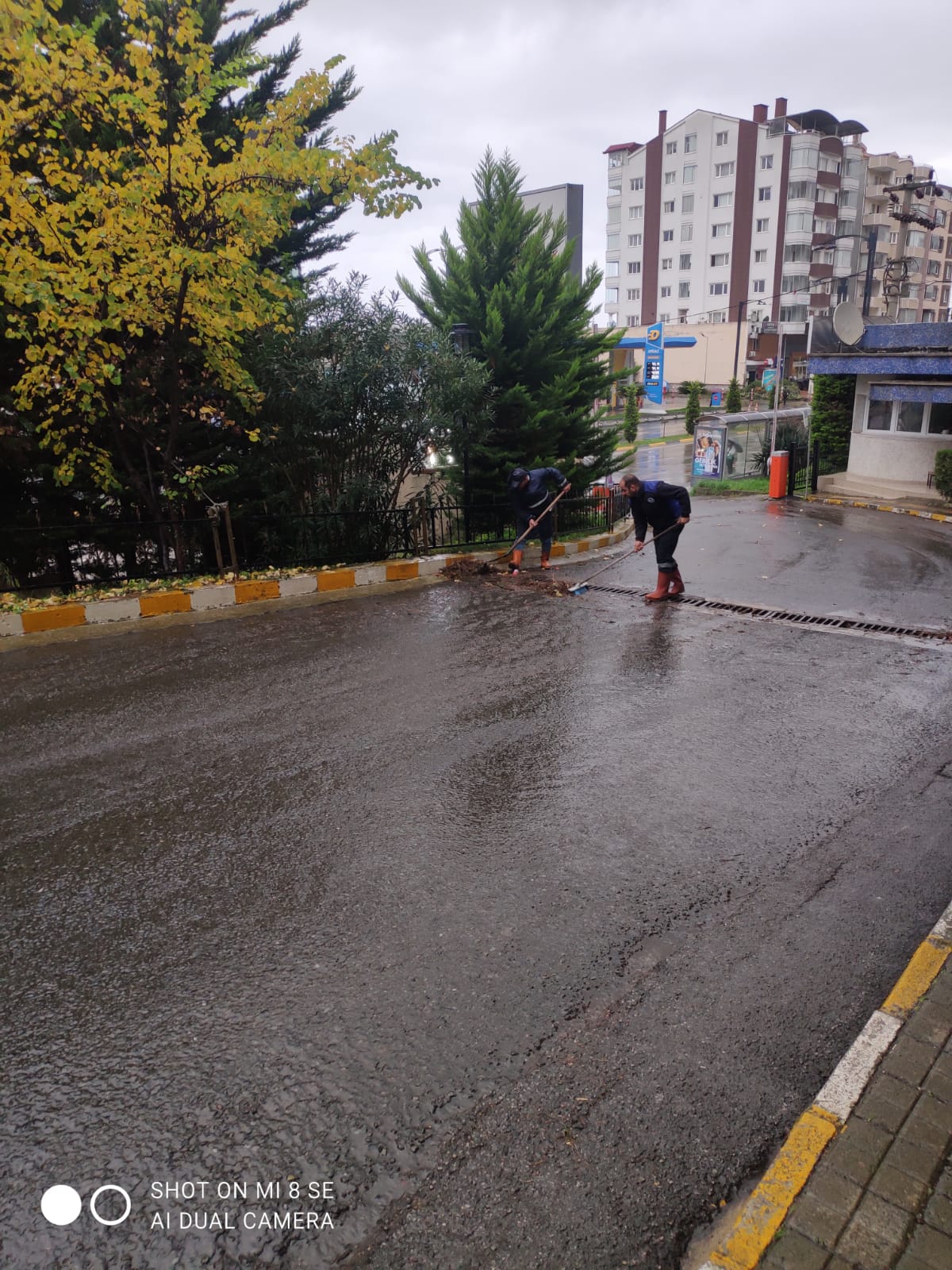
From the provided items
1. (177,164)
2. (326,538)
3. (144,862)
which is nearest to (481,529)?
(326,538)

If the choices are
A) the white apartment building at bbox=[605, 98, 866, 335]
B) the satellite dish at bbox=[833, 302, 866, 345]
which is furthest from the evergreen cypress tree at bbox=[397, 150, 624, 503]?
the white apartment building at bbox=[605, 98, 866, 335]

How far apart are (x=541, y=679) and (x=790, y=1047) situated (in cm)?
473

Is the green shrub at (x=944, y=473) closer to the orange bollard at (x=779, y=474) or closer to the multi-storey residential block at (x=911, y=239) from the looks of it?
the orange bollard at (x=779, y=474)

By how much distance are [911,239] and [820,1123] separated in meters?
92.3

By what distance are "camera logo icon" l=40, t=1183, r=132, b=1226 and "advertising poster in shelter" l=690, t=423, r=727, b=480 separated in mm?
25312

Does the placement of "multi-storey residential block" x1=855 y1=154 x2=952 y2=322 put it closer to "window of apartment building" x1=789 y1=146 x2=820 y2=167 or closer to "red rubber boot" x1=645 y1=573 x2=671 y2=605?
"window of apartment building" x1=789 y1=146 x2=820 y2=167

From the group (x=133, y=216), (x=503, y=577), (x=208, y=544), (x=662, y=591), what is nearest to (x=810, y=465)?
(x=503, y=577)

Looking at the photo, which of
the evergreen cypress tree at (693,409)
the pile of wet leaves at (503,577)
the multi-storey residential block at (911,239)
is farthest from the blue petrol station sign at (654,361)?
the pile of wet leaves at (503,577)

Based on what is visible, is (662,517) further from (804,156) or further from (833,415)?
(804,156)

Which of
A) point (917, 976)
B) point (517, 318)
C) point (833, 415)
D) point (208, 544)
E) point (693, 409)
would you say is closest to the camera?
point (917, 976)

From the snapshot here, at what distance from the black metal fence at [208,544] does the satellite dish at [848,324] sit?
1341 centimetres

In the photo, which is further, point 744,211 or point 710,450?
point 744,211

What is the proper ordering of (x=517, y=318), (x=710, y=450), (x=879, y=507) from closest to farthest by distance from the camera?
1. (x=517, y=318)
2. (x=879, y=507)
3. (x=710, y=450)

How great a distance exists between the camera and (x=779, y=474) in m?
22.3
